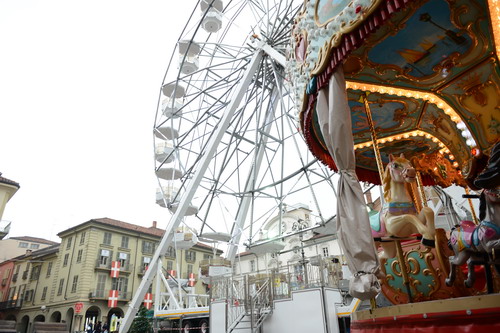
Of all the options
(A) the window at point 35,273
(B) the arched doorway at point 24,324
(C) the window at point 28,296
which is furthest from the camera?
(A) the window at point 35,273

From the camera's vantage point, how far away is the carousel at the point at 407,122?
3748 millimetres

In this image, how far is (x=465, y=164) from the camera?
740 cm

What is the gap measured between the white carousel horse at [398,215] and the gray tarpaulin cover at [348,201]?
1055 mm

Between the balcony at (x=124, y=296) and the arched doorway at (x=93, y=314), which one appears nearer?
the arched doorway at (x=93, y=314)

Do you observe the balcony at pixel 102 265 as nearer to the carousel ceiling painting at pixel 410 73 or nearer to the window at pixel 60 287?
the window at pixel 60 287

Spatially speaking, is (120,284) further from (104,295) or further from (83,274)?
(83,274)

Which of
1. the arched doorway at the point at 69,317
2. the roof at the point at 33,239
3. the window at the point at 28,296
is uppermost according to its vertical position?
the roof at the point at 33,239

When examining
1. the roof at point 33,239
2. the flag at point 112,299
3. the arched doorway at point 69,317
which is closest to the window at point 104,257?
Result: the flag at point 112,299

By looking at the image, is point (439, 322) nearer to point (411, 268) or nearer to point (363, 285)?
point (363, 285)

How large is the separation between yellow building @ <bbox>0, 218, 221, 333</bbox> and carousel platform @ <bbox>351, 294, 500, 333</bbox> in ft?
89.6

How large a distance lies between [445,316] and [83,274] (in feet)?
112

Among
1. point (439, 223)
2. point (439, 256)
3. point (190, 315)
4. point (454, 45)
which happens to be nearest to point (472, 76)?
point (454, 45)

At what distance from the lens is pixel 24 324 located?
121 feet

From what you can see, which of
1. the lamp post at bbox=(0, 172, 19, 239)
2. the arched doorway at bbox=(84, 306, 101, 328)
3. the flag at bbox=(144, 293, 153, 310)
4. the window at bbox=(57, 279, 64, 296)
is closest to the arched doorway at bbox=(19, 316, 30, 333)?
the window at bbox=(57, 279, 64, 296)
